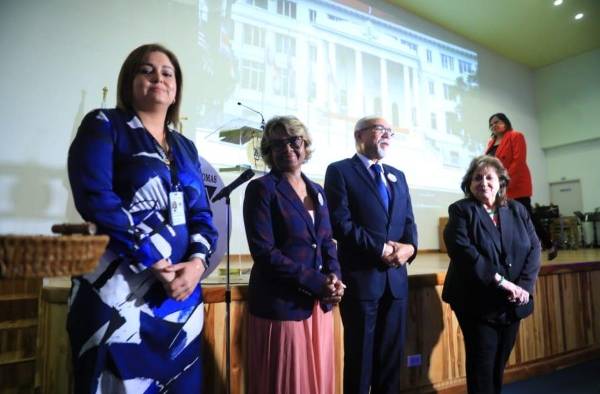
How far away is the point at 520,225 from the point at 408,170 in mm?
3438

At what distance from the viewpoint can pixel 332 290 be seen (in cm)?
130

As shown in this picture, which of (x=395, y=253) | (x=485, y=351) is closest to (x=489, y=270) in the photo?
(x=485, y=351)

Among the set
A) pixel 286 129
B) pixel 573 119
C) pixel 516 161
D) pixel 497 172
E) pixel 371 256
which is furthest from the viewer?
pixel 573 119

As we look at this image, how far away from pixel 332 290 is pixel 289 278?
16 cm

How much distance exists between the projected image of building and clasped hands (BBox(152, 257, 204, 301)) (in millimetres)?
2228

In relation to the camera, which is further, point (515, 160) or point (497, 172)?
point (515, 160)

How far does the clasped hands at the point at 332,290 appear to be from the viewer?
1296 mm

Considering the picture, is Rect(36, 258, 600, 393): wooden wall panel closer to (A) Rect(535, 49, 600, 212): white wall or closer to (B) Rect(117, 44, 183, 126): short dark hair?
(B) Rect(117, 44, 183, 126): short dark hair

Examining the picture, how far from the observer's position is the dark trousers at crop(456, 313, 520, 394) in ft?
5.60

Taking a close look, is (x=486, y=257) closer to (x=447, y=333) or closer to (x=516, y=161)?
(x=447, y=333)

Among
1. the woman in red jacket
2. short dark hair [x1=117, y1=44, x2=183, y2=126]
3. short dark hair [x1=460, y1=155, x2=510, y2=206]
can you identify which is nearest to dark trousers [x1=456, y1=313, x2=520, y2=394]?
short dark hair [x1=460, y1=155, x2=510, y2=206]

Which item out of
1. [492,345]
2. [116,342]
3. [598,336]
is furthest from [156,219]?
[598,336]

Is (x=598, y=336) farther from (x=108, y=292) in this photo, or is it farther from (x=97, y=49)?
(x=97, y=49)

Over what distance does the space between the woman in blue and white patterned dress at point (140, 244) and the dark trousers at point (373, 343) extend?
0.72 m
